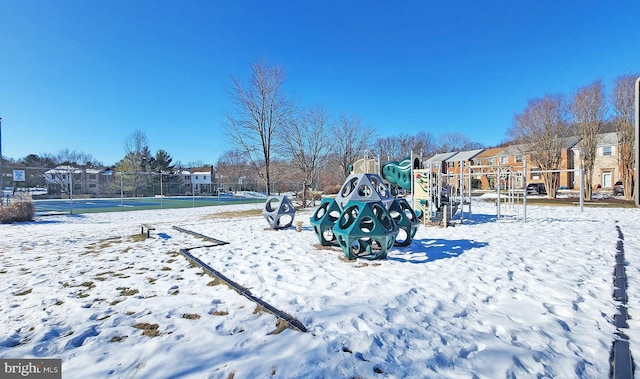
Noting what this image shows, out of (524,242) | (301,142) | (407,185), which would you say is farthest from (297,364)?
(301,142)

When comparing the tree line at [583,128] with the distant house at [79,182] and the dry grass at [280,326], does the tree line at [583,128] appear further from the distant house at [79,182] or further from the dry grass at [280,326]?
the distant house at [79,182]

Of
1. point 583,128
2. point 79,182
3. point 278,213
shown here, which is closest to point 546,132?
point 583,128

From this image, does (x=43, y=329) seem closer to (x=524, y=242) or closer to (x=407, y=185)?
(x=524, y=242)

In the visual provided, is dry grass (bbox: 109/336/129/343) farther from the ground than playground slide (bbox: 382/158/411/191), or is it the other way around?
playground slide (bbox: 382/158/411/191)

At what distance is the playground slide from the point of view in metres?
12.2

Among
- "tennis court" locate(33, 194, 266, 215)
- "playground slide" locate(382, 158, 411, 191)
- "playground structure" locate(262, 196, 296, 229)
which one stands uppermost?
"playground slide" locate(382, 158, 411, 191)

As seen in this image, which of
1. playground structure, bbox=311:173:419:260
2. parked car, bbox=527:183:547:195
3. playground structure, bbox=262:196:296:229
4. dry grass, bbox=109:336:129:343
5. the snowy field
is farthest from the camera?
parked car, bbox=527:183:547:195

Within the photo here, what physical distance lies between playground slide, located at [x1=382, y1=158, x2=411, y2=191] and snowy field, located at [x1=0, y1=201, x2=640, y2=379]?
6.04m

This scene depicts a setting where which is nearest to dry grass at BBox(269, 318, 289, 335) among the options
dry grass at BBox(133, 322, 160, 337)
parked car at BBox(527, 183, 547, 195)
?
dry grass at BBox(133, 322, 160, 337)

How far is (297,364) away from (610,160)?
163 ft

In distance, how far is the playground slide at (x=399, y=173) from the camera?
12211 mm

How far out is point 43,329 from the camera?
302cm

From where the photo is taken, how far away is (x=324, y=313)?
10.8 feet

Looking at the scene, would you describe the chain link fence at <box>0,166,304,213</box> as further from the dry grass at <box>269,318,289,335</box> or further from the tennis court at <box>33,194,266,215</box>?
the dry grass at <box>269,318,289,335</box>
